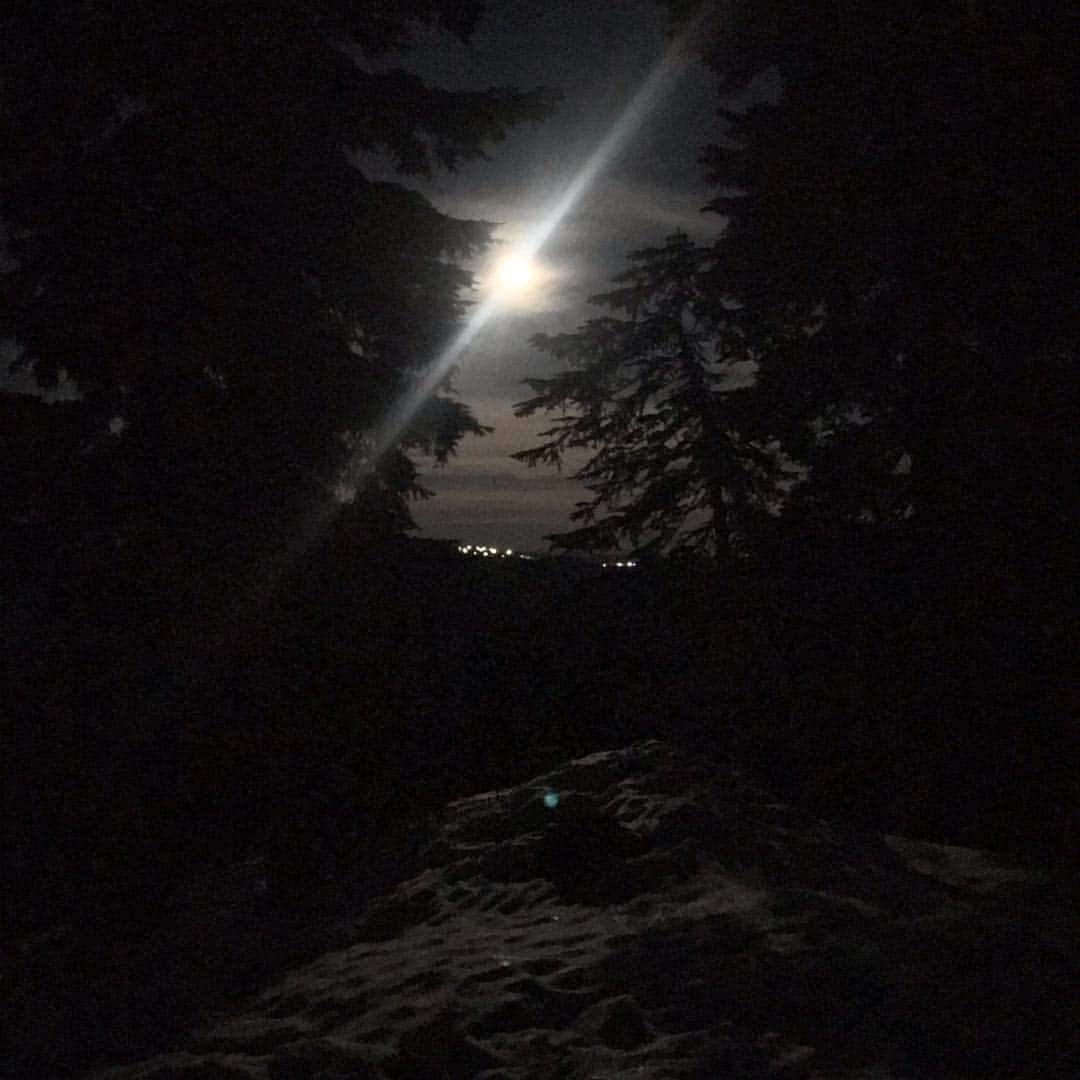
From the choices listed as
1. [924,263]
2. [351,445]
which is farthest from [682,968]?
[924,263]

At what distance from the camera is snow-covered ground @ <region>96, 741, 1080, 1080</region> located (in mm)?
3469

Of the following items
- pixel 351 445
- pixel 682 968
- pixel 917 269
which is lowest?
pixel 682 968

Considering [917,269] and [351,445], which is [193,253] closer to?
[351,445]

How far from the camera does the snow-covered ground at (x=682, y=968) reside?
3469 millimetres

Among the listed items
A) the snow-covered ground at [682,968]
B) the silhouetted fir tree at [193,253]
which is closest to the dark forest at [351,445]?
the silhouetted fir tree at [193,253]

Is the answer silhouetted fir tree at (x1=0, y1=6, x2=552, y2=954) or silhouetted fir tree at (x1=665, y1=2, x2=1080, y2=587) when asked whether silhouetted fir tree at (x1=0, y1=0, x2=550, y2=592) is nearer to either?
silhouetted fir tree at (x1=0, y1=6, x2=552, y2=954)

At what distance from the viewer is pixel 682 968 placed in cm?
409

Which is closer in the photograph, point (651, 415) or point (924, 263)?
point (924, 263)

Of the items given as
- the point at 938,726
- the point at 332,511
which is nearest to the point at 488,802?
the point at 332,511

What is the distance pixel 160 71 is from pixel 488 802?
7037 millimetres

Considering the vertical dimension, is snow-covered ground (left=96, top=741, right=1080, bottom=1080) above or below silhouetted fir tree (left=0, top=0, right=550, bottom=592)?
below

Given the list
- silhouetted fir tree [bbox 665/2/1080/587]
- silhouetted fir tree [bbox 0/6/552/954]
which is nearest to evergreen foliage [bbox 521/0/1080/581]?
silhouetted fir tree [bbox 665/2/1080/587]

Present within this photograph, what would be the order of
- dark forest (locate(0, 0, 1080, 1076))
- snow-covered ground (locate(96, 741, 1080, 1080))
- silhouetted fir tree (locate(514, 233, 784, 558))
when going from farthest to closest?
silhouetted fir tree (locate(514, 233, 784, 558)), dark forest (locate(0, 0, 1080, 1076)), snow-covered ground (locate(96, 741, 1080, 1080))

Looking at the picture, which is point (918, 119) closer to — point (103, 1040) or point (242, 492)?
point (242, 492)
